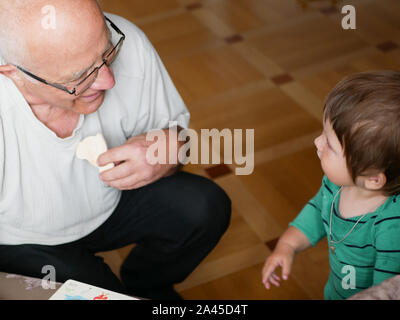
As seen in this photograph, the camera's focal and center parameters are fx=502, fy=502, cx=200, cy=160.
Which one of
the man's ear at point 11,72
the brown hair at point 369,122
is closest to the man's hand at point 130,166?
the man's ear at point 11,72

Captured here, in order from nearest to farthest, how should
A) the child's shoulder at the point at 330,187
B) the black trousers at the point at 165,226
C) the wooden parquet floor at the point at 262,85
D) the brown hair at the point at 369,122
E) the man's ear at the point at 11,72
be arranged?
the brown hair at the point at 369,122 → the man's ear at the point at 11,72 → the child's shoulder at the point at 330,187 → the black trousers at the point at 165,226 → the wooden parquet floor at the point at 262,85

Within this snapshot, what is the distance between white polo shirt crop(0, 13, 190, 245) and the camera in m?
1.13

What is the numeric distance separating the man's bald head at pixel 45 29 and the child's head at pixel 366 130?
1.65ft

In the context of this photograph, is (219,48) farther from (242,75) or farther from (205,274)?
(205,274)

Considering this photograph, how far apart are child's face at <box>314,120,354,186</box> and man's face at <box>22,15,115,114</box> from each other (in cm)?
46

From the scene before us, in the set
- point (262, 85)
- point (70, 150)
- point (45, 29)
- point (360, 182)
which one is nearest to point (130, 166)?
point (70, 150)

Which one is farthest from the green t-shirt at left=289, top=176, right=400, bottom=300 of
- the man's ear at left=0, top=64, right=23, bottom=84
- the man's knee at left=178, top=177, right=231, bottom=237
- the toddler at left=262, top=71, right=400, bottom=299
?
the man's ear at left=0, top=64, right=23, bottom=84

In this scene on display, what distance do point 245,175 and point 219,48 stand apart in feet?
3.21

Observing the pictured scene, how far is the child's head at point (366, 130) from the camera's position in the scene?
93 centimetres

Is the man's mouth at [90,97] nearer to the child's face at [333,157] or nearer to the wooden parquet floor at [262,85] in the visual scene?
the child's face at [333,157]

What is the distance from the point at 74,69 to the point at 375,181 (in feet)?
2.10

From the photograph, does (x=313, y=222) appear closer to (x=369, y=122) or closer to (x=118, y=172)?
(x=369, y=122)

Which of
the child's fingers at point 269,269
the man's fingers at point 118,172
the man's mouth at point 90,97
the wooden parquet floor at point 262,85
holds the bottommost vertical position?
the wooden parquet floor at point 262,85

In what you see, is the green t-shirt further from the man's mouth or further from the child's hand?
the man's mouth
